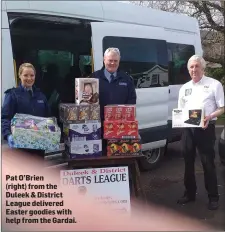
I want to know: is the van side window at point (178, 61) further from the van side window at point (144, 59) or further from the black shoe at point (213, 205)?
the black shoe at point (213, 205)

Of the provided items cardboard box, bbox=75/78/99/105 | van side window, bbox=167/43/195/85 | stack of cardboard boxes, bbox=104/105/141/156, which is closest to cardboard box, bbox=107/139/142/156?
→ stack of cardboard boxes, bbox=104/105/141/156

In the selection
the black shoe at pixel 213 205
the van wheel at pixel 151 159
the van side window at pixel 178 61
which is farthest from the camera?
the van side window at pixel 178 61

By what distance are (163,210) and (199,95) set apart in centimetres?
128

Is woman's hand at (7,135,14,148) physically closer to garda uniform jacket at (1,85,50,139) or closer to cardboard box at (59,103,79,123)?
garda uniform jacket at (1,85,50,139)

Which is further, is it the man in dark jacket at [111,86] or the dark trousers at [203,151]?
the dark trousers at [203,151]

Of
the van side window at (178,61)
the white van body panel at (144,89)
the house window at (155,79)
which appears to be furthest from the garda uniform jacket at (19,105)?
the van side window at (178,61)

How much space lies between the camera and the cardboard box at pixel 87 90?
9.78ft

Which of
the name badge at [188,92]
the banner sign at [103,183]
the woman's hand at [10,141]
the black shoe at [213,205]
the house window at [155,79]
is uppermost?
the house window at [155,79]

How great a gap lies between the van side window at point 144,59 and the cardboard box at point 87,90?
A: 1.10 metres

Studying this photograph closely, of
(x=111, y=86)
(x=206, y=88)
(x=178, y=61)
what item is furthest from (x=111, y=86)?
(x=178, y=61)

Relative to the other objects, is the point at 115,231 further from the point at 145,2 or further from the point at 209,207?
the point at 145,2

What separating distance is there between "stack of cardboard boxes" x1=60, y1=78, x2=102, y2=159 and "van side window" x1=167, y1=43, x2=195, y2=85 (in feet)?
8.17

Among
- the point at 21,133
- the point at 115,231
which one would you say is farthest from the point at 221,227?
the point at 21,133

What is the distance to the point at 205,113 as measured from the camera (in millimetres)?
3537
